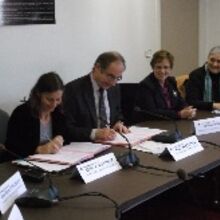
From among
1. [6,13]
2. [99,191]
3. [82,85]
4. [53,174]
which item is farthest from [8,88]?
[99,191]

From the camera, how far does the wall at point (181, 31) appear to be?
203 inches

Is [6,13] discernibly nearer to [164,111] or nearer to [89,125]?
[89,125]

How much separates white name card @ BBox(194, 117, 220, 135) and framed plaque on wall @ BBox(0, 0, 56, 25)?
1584 mm

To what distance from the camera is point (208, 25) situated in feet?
18.8

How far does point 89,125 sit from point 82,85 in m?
0.25

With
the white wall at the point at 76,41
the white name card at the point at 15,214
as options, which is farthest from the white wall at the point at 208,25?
the white name card at the point at 15,214

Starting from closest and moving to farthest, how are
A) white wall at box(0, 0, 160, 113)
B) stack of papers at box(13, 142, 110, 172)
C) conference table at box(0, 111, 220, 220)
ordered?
conference table at box(0, 111, 220, 220)
stack of papers at box(13, 142, 110, 172)
white wall at box(0, 0, 160, 113)

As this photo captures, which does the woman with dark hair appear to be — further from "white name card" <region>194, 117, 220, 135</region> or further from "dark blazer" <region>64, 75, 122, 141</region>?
"white name card" <region>194, 117, 220, 135</region>

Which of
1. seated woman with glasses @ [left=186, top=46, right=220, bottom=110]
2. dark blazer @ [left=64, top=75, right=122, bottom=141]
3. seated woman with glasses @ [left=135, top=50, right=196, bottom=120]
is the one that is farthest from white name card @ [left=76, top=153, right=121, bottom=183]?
seated woman with glasses @ [left=186, top=46, right=220, bottom=110]

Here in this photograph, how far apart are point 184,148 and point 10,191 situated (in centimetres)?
97

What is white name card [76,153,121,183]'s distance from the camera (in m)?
1.89

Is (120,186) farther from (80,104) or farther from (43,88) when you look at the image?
(80,104)

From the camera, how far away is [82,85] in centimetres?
282

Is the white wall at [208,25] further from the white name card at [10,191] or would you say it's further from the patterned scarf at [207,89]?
the white name card at [10,191]
